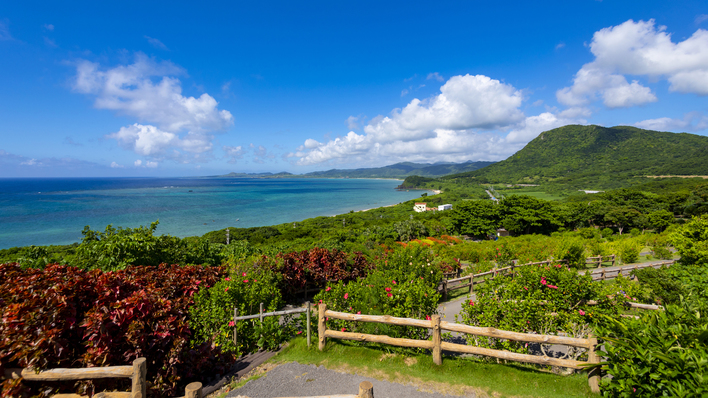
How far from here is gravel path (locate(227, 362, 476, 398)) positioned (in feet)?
15.4

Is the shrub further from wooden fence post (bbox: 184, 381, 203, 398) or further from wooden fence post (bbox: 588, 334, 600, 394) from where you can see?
wooden fence post (bbox: 184, 381, 203, 398)

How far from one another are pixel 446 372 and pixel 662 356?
119 inches

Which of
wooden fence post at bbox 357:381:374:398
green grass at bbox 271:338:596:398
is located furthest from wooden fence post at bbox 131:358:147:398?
wooden fence post at bbox 357:381:374:398

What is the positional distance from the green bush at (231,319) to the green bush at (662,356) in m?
5.82

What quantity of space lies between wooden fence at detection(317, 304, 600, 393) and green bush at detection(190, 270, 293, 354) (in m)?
1.31

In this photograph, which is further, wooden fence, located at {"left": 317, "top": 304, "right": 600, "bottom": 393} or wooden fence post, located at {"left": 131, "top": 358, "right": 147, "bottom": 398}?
wooden fence, located at {"left": 317, "top": 304, "right": 600, "bottom": 393}

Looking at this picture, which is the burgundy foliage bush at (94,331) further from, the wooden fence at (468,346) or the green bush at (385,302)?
the green bush at (385,302)

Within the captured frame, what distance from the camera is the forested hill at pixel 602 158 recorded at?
406 feet

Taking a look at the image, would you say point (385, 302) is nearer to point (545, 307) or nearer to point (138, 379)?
point (545, 307)

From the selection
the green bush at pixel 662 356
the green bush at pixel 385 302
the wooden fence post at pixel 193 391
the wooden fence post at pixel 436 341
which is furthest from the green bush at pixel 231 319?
the green bush at pixel 662 356

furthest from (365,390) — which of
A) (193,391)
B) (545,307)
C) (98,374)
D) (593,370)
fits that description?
(545,307)

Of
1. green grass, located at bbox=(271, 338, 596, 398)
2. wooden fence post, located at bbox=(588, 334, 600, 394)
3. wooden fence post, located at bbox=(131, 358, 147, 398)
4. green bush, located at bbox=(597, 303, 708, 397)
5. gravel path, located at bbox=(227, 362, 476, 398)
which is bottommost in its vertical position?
gravel path, located at bbox=(227, 362, 476, 398)

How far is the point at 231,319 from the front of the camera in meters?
6.23

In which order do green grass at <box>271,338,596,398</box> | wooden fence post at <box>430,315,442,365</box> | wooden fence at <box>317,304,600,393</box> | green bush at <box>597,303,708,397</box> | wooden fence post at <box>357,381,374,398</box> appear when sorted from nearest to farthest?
green bush at <box>597,303,708,397</box> < wooden fence post at <box>357,381,374,398</box> < wooden fence at <box>317,304,600,393</box> < green grass at <box>271,338,596,398</box> < wooden fence post at <box>430,315,442,365</box>
